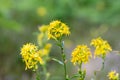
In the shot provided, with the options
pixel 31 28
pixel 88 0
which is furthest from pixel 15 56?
pixel 88 0

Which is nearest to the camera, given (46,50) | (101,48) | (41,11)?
(101,48)

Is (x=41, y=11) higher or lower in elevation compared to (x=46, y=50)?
higher

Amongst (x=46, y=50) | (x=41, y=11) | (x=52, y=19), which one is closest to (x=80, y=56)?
(x=46, y=50)

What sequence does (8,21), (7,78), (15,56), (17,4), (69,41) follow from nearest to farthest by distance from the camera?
(7,78) < (15,56) < (8,21) < (69,41) < (17,4)

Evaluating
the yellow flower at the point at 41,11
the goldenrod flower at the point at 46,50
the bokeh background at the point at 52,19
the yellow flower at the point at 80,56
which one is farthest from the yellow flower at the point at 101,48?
the yellow flower at the point at 41,11

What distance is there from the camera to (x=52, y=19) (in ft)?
23.2

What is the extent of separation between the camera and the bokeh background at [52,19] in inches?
215

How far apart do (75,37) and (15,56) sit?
1.44m

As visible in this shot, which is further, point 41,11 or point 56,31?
point 41,11

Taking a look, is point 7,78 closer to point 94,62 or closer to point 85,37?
point 94,62

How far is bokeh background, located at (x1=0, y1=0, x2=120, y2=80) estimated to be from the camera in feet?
18.0

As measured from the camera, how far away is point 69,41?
21.6 ft

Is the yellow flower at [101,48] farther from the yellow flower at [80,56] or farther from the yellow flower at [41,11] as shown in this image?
the yellow flower at [41,11]

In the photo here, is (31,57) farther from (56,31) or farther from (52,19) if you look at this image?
(52,19)
